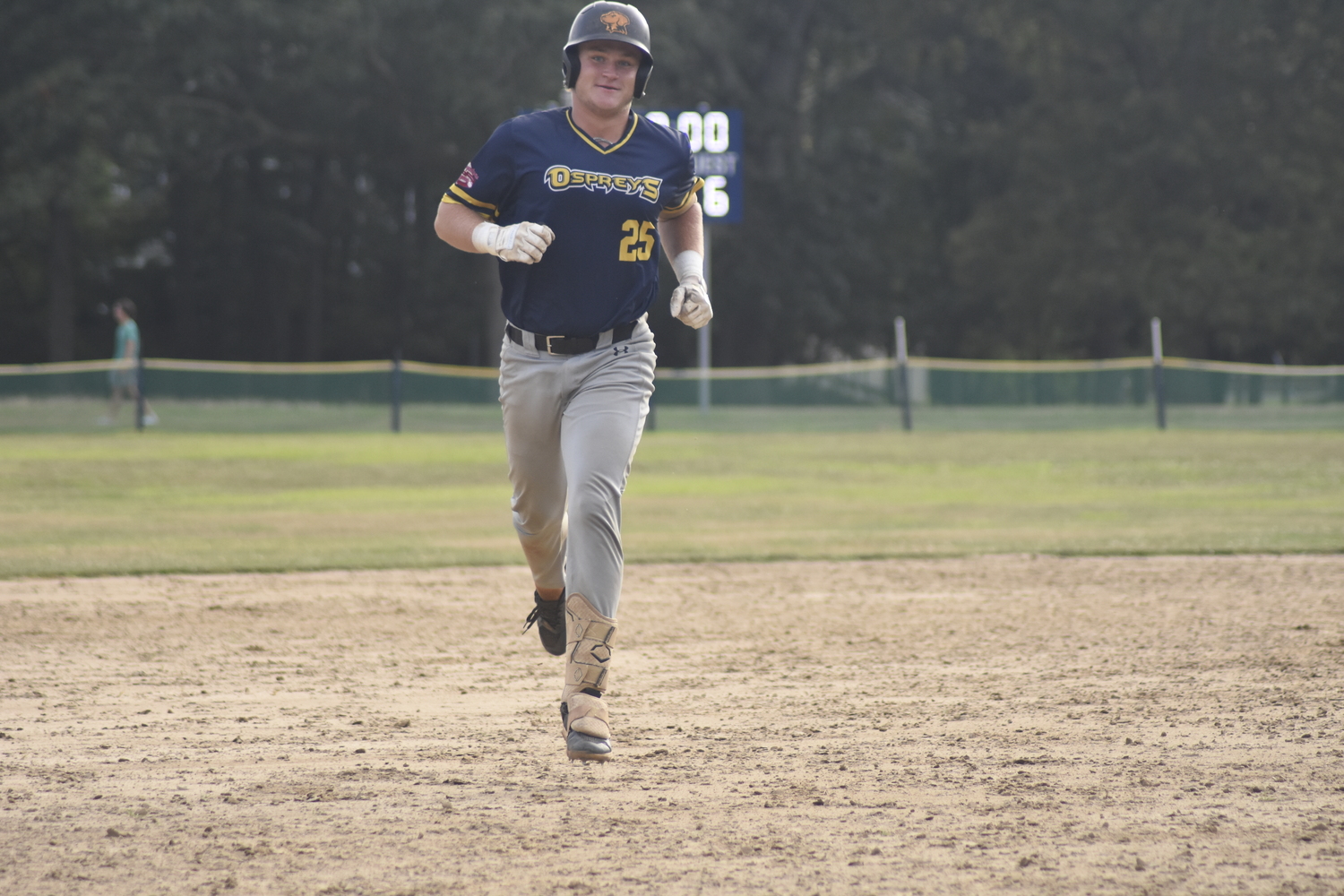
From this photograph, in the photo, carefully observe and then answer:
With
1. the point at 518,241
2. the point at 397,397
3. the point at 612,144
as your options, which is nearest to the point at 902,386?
the point at 397,397

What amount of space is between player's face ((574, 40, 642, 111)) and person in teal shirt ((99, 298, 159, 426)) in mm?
19278

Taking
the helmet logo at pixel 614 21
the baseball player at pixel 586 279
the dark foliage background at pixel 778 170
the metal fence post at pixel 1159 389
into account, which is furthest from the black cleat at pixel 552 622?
the dark foliage background at pixel 778 170

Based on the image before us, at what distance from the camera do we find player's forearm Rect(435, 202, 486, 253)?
4891 millimetres

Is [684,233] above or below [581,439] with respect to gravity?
above

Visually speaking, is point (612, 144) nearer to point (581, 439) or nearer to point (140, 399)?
point (581, 439)

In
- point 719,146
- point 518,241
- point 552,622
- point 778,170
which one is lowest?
point 552,622

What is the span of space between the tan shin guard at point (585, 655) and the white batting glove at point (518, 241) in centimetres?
106

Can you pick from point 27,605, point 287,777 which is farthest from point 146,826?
point 27,605

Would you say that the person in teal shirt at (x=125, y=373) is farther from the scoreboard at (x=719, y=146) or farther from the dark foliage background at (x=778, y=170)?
the dark foliage background at (x=778, y=170)

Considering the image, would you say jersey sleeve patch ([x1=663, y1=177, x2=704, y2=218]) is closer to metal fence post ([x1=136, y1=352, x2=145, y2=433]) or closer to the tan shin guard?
the tan shin guard

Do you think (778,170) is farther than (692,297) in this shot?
Yes

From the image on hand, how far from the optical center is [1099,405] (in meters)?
25.8

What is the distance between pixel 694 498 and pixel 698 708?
355 inches

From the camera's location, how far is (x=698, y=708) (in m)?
5.55
